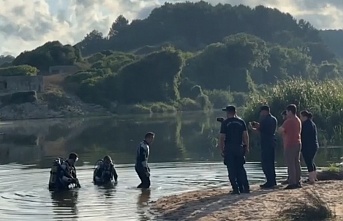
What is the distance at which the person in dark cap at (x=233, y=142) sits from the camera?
18.2 metres

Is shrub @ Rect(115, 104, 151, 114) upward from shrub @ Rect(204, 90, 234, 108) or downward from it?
downward

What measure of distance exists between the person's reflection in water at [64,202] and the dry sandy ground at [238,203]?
6.45ft

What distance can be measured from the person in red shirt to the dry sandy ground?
353 millimetres

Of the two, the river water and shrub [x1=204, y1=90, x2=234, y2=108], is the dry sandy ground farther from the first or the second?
shrub [x1=204, y1=90, x2=234, y2=108]

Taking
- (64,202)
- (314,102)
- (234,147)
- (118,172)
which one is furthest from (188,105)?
(234,147)

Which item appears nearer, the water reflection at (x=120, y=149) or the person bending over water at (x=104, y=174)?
the person bending over water at (x=104, y=174)

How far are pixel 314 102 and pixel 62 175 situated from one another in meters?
17.8

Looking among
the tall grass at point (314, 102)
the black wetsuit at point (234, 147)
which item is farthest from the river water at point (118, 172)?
the tall grass at point (314, 102)

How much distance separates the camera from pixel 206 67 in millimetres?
139875

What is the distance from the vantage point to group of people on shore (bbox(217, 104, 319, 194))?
18234 millimetres

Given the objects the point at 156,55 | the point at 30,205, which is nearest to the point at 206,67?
the point at 156,55

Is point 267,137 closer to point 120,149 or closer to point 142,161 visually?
point 142,161

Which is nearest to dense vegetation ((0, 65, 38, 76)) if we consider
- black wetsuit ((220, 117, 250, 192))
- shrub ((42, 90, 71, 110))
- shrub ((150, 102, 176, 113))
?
shrub ((42, 90, 71, 110))

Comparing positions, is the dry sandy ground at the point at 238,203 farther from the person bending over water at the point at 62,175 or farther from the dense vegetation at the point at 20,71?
the dense vegetation at the point at 20,71
